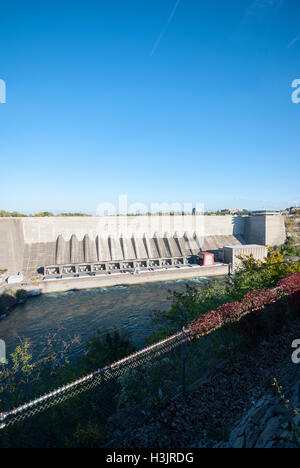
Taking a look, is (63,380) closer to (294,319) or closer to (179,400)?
(179,400)

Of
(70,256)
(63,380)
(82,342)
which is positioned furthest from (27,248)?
(63,380)

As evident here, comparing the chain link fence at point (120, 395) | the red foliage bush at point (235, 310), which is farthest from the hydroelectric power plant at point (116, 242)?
the red foliage bush at point (235, 310)

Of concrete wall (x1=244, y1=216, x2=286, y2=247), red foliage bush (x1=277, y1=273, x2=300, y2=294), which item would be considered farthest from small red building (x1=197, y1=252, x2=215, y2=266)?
red foliage bush (x1=277, y1=273, x2=300, y2=294)

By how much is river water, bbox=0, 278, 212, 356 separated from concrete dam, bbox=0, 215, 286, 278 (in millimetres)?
7458

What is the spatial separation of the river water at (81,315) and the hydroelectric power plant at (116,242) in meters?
3.71

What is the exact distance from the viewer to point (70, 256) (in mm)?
37438

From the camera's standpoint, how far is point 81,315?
22.8m

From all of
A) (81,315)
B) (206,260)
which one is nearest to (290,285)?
(81,315)

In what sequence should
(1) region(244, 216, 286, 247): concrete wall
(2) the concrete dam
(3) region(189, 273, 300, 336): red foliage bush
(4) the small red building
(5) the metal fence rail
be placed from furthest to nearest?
(1) region(244, 216, 286, 247): concrete wall < (4) the small red building < (2) the concrete dam < (3) region(189, 273, 300, 336): red foliage bush < (5) the metal fence rail

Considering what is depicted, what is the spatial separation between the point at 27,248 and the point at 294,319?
3813cm

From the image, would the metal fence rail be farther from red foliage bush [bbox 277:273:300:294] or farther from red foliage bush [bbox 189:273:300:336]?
red foliage bush [bbox 277:273:300:294]

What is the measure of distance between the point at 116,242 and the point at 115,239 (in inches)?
35.7

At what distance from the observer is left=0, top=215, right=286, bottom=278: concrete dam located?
3491 cm
